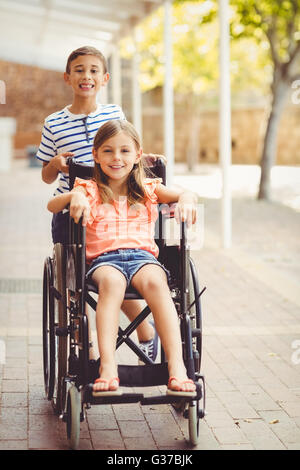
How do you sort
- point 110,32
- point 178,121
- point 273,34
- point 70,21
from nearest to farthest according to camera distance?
point 273,34 < point 70,21 < point 110,32 < point 178,121

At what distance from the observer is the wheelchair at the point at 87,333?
3.46 m

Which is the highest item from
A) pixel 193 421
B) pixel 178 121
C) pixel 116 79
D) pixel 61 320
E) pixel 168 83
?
pixel 116 79

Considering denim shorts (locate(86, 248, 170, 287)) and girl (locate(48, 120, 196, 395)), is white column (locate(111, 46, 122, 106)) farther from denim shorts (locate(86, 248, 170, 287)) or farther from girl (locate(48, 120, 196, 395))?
denim shorts (locate(86, 248, 170, 287))

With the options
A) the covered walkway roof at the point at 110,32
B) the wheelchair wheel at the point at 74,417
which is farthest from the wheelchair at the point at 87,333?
the covered walkway roof at the point at 110,32

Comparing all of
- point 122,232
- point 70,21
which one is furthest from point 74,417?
point 70,21

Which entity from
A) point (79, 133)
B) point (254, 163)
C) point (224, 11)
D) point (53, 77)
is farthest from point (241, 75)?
point (79, 133)

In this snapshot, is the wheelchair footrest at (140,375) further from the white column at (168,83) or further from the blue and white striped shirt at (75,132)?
the white column at (168,83)

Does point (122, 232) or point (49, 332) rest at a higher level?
point (122, 232)

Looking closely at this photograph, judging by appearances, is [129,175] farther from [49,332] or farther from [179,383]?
[179,383]

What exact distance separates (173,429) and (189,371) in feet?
1.60

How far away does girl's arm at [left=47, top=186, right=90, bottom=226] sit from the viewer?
11.5ft

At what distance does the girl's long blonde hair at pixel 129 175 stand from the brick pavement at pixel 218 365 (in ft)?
3.53

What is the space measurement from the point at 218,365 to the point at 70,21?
12.0m

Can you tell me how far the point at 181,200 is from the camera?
12.1 ft
